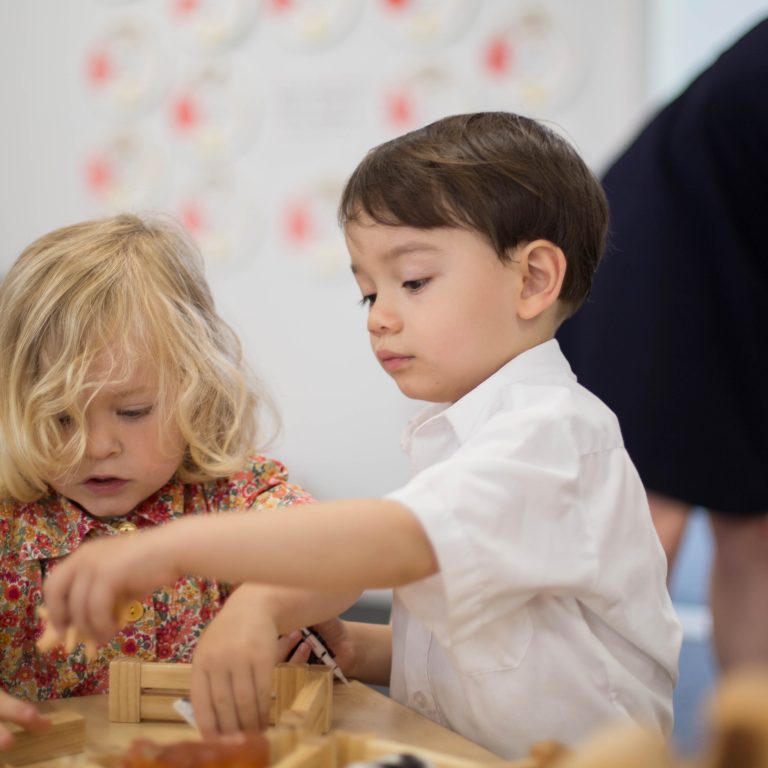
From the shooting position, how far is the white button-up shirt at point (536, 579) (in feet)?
2.54

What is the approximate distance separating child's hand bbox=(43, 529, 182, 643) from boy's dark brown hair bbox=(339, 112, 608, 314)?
431 mm

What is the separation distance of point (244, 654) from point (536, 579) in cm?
24

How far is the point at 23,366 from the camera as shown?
44.6 inches

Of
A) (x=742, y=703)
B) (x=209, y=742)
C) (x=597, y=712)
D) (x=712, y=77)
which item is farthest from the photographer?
(x=712, y=77)

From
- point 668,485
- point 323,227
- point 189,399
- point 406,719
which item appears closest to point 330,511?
point 406,719

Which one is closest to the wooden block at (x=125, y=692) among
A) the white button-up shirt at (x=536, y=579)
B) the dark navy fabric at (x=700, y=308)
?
the white button-up shirt at (x=536, y=579)

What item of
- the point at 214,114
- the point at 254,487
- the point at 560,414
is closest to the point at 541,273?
the point at 560,414

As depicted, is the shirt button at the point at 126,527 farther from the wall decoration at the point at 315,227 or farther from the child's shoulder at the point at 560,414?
the wall decoration at the point at 315,227

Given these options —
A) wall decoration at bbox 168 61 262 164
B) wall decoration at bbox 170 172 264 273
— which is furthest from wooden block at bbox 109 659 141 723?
wall decoration at bbox 168 61 262 164

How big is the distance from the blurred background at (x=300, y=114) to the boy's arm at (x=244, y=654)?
245cm

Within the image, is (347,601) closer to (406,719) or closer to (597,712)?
(406,719)

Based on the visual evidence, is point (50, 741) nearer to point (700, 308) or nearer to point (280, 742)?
point (280, 742)

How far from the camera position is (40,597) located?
114 cm

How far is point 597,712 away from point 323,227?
2.74m
